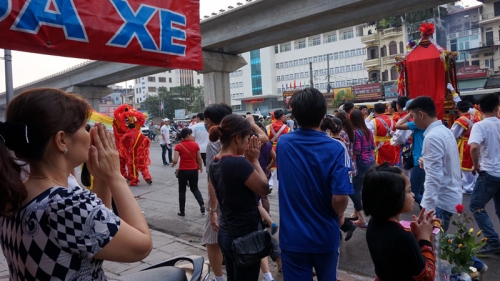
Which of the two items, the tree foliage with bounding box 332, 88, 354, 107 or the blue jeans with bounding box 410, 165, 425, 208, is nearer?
the blue jeans with bounding box 410, 165, 425, 208

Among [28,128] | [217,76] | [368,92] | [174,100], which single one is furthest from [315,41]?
[28,128]

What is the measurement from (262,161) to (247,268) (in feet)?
8.41

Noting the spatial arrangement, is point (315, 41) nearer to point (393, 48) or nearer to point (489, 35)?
point (393, 48)

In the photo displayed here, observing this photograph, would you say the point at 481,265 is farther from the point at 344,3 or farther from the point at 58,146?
the point at 344,3

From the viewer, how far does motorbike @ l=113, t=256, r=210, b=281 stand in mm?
1833

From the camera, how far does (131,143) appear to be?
10242 millimetres

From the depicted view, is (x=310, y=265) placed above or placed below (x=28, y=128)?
below

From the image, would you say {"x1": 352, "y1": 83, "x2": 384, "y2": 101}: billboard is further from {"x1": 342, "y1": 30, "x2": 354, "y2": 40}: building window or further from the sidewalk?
the sidewalk

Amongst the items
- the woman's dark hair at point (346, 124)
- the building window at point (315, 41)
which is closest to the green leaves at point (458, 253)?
the woman's dark hair at point (346, 124)

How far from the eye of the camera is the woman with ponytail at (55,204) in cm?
131

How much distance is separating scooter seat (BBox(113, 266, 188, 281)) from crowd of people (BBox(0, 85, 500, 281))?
1.15 ft

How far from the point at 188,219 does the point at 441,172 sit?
453 cm

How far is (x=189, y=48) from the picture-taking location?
105 inches

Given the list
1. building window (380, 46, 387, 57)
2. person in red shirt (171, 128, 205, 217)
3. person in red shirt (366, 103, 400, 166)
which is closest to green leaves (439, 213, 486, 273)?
person in red shirt (171, 128, 205, 217)
